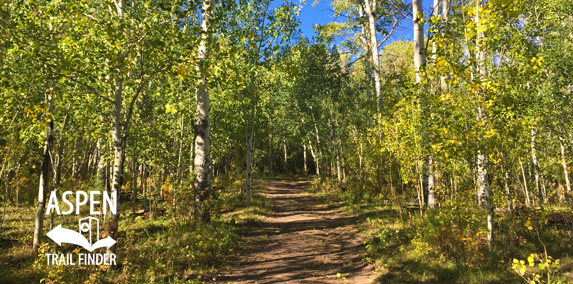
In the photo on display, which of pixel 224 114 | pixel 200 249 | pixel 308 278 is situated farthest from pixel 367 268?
pixel 224 114

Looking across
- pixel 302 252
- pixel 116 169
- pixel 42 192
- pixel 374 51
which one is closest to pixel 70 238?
pixel 42 192

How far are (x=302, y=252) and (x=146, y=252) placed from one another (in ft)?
13.0

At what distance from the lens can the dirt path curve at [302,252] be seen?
21.6 feet

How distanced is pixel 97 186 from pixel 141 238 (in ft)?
21.9

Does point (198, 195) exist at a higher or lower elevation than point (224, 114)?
lower

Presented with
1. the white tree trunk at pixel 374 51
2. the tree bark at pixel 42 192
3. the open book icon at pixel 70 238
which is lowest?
the open book icon at pixel 70 238

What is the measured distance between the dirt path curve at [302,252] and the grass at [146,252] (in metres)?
0.57

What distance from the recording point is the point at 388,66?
39.3 m

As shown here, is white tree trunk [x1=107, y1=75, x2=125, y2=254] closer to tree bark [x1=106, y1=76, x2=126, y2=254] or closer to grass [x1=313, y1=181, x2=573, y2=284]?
tree bark [x1=106, y1=76, x2=126, y2=254]

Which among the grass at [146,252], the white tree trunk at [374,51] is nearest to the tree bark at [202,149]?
the grass at [146,252]

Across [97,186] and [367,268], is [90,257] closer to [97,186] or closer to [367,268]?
[367,268]

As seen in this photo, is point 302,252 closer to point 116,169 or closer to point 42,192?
point 116,169

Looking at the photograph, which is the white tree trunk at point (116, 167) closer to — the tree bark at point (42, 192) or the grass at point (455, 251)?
the tree bark at point (42, 192)

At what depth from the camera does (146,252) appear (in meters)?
7.48
